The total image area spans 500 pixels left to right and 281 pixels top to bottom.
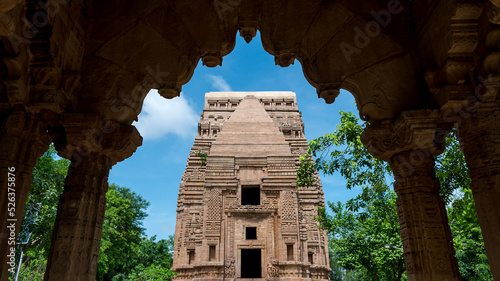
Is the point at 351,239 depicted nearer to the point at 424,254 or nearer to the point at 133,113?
the point at 424,254

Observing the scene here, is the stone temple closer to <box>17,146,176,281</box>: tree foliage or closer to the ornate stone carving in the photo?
the ornate stone carving

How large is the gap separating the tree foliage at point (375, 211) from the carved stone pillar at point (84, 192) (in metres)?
6.22

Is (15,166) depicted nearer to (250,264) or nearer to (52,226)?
(52,226)

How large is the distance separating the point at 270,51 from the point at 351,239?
498 inches

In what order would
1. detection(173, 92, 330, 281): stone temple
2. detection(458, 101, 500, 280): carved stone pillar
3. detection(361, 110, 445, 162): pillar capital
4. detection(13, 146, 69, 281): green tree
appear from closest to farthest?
detection(458, 101, 500, 280): carved stone pillar → detection(361, 110, 445, 162): pillar capital → detection(13, 146, 69, 281): green tree → detection(173, 92, 330, 281): stone temple

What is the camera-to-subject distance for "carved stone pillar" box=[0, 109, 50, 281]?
10.4 ft

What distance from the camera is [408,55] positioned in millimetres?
4105

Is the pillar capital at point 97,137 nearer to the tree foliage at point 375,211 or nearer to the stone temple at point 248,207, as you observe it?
the tree foliage at point 375,211

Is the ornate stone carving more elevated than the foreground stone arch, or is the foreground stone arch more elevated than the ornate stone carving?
the foreground stone arch

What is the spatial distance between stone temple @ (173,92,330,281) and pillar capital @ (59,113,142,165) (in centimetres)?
1615

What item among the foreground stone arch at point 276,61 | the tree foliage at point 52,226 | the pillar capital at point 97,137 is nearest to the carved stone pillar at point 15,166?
the foreground stone arch at point 276,61

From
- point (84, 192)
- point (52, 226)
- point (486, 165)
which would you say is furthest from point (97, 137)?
point (52, 226)

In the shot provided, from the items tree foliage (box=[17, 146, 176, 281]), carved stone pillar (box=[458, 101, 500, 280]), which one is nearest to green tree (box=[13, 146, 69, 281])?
tree foliage (box=[17, 146, 176, 281])

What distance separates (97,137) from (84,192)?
2.08ft
